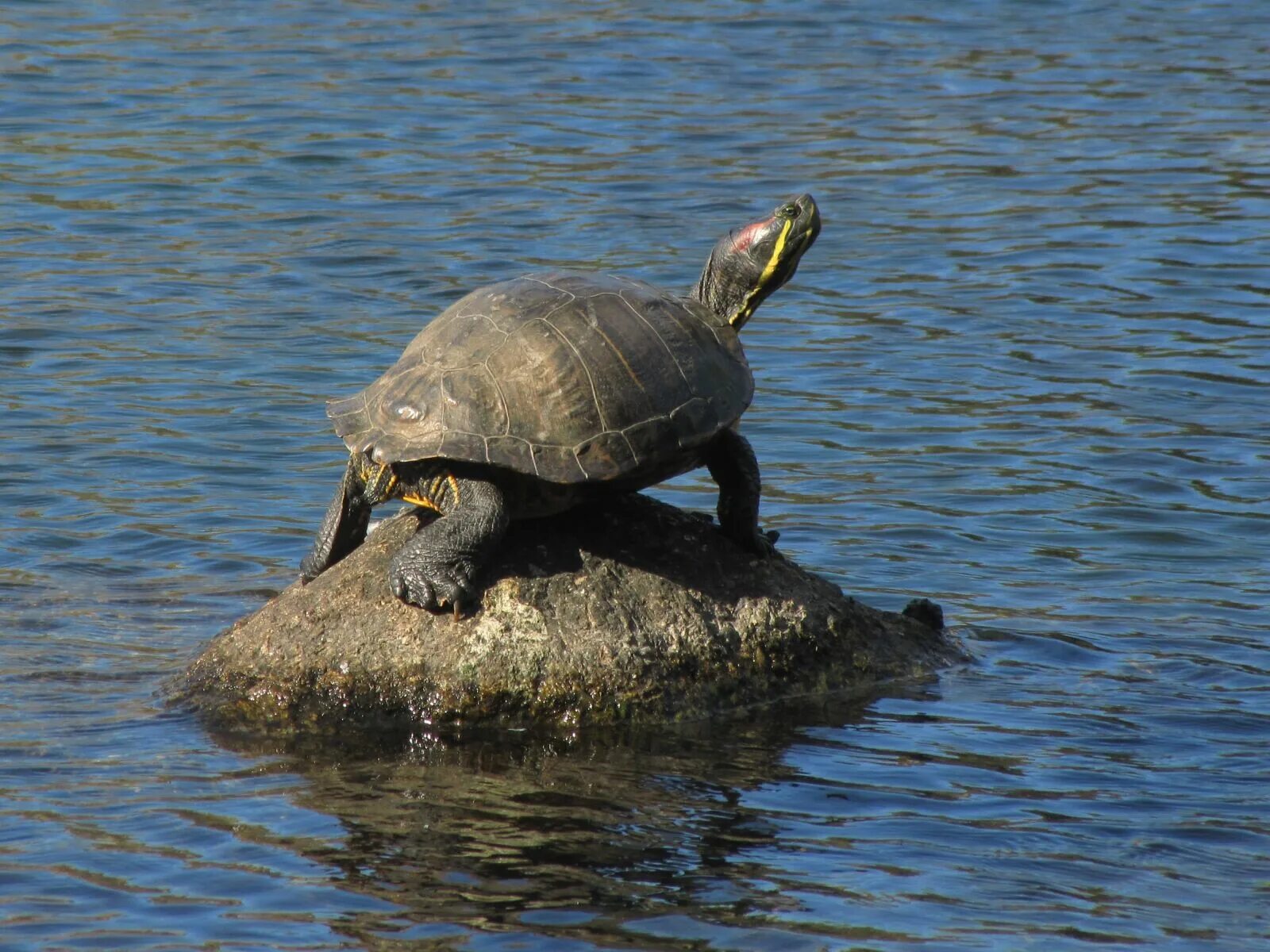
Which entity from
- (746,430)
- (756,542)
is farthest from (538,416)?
(746,430)

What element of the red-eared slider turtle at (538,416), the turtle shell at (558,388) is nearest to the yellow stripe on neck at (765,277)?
the red-eared slider turtle at (538,416)

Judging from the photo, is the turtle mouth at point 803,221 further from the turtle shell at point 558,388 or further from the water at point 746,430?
the water at point 746,430

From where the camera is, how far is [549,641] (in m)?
6.54

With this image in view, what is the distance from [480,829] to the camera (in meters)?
5.81

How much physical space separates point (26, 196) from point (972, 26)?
1068cm

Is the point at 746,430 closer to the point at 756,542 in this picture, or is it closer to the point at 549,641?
the point at 756,542

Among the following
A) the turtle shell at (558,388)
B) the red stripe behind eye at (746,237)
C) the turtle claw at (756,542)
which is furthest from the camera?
the red stripe behind eye at (746,237)

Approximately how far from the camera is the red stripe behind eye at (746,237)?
7.11 metres

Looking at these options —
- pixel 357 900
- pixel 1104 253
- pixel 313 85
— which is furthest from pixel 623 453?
pixel 313 85

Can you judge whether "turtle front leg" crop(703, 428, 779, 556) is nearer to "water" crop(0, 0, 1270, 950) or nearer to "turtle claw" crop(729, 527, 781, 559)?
"turtle claw" crop(729, 527, 781, 559)

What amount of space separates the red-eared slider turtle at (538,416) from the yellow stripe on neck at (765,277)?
0.25m

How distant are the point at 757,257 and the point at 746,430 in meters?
3.80

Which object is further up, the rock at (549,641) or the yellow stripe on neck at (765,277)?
the yellow stripe on neck at (765,277)

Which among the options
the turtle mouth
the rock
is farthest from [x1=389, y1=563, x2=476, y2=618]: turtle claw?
the turtle mouth
